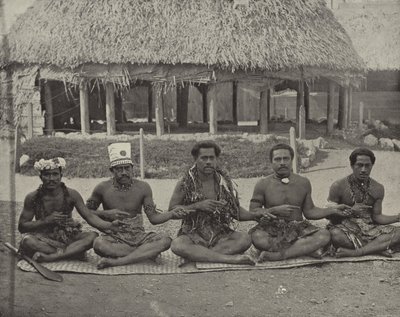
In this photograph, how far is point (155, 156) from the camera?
35.3ft

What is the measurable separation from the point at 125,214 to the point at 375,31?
15.7m

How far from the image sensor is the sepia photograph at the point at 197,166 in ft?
13.8

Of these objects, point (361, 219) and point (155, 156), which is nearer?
point (361, 219)

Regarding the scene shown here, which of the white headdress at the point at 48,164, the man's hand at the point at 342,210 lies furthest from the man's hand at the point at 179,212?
the man's hand at the point at 342,210

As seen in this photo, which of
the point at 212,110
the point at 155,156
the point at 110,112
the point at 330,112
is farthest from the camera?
the point at 330,112

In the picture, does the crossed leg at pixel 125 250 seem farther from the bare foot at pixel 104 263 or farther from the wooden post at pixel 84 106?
the wooden post at pixel 84 106

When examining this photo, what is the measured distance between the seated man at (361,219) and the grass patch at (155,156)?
5.19m

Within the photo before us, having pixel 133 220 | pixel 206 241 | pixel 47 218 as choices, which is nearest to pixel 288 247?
pixel 206 241

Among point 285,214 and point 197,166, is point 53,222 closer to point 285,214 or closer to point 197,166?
point 197,166

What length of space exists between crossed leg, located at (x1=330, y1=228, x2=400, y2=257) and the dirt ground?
5.3 inches

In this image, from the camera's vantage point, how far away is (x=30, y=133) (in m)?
12.3

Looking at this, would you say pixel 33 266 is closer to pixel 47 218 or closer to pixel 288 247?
pixel 47 218

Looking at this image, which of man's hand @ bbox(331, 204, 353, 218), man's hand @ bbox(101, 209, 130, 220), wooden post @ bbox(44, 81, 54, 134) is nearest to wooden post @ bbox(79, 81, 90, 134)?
wooden post @ bbox(44, 81, 54, 134)

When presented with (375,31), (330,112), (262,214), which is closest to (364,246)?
(262,214)
